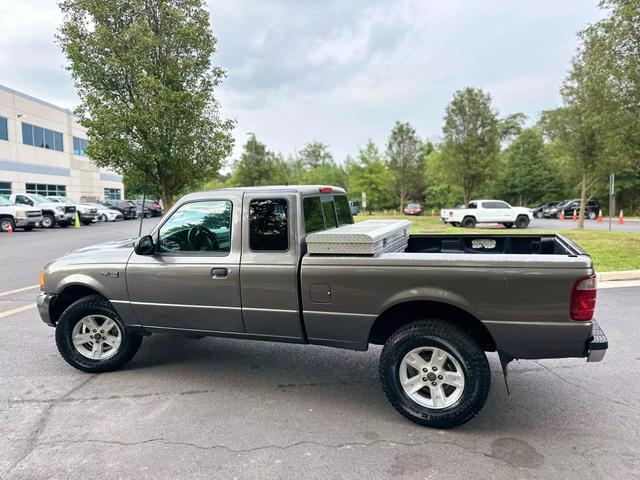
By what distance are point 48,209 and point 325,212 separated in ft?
79.7

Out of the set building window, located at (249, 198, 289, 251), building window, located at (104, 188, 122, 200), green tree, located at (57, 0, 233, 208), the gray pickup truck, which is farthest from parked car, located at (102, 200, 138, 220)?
building window, located at (249, 198, 289, 251)

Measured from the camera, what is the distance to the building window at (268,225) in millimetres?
3668

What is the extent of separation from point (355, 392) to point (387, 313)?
0.88 metres

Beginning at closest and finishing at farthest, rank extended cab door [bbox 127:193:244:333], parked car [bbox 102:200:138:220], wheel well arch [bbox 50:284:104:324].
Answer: extended cab door [bbox 127:193:244:333] → wheel well arch [bbox 50:284:104:324] → parked car [bbox 102:200:138:220]

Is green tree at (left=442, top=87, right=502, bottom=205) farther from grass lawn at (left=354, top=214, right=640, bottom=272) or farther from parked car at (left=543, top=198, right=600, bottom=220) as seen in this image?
parked car at (left=543, top=198, right=600, bottom=220)

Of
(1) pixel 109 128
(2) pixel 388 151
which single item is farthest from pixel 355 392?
(2) pixel 388 151

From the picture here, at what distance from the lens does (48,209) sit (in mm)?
23438

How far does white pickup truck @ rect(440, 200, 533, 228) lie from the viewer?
23.1 m

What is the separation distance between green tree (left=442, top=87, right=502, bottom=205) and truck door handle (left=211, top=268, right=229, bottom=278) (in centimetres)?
2368

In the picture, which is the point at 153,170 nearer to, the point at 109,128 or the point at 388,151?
the point at 109,128

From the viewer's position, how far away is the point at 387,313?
350 centimetres

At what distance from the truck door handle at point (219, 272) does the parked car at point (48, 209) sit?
2368cm

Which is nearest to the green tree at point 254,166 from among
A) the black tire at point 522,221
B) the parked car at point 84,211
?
the parked car at point 84,211

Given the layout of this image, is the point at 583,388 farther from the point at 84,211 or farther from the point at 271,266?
the point at 84,211
